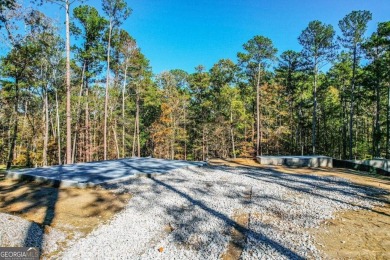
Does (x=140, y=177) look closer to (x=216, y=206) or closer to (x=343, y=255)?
(x=216, y=206)

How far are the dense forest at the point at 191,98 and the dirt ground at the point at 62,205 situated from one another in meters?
6.57

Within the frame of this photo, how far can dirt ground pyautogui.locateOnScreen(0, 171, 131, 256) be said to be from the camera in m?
4.86

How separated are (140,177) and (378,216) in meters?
7.16

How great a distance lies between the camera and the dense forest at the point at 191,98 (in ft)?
52.3

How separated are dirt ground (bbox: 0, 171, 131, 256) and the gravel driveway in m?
0.42

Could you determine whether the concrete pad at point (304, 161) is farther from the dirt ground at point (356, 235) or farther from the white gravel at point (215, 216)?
the dirt ground at point (356, 235)

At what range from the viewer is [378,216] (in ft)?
17.6

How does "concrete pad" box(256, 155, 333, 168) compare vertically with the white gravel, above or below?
above

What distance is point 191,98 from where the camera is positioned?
27.9m

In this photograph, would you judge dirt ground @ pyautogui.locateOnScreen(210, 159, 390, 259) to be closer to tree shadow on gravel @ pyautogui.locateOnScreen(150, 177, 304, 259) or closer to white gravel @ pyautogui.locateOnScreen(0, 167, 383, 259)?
white gravel @ pyautogui.locateOnScreen(0, 167, 383, 259)

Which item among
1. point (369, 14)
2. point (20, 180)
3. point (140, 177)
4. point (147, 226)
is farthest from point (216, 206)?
point (369, 14)

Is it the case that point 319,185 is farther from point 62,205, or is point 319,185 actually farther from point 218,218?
point 62,205

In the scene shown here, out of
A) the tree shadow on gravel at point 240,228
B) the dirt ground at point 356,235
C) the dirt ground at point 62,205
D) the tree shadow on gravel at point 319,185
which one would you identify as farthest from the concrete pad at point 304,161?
the dirt ground at point 62,205

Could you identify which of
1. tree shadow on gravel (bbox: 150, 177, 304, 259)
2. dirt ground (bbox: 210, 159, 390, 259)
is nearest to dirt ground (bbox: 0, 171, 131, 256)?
tree shadow on gravel (bbox: 150, 177, 304, 259)
